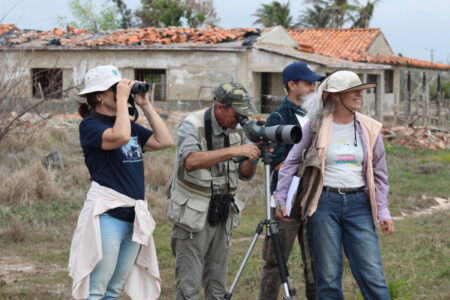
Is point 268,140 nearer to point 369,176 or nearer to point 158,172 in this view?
point 369,176

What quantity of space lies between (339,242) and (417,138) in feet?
50.1

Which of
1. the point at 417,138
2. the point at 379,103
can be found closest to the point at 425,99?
the point at 379,103

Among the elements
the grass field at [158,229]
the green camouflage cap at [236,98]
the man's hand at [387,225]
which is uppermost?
the green camouflage cap at [236,98]

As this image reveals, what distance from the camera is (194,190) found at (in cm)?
401

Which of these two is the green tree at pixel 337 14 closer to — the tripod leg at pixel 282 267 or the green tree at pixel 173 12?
the green tree at pixel 173 12

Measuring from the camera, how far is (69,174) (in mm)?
11320

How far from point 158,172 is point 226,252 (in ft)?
22.9

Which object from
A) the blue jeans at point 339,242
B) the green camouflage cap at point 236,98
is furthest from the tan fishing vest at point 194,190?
the blue jeans at point 339,242

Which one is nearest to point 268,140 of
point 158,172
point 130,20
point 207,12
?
point 158,172

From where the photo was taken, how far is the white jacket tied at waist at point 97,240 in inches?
136

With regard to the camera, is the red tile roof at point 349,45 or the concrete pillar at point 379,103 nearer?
the concrete pillar at point 379,103

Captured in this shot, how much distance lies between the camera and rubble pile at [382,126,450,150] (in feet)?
59.0

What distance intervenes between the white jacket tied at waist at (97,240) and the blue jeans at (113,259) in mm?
53

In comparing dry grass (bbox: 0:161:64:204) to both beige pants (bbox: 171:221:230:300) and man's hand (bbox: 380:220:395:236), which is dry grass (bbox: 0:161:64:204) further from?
man's hand (bbox: 380:220:395:236)
